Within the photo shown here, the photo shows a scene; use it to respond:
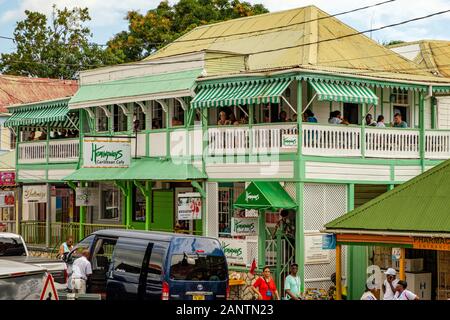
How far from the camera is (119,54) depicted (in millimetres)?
65500

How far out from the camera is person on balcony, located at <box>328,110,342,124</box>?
30281 millimetres

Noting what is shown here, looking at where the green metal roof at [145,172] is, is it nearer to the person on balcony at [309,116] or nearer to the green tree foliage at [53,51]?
the person on balcony at [309,116]

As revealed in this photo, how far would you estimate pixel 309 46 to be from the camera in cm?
3228

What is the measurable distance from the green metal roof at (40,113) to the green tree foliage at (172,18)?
2016 cm

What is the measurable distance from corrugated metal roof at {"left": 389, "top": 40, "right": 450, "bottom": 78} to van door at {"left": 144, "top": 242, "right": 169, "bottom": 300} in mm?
16618

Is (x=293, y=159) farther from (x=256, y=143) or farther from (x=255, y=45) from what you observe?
(x=255, y=45)

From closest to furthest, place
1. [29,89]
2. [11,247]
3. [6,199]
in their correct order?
[11,247], [6,199], [29,89]

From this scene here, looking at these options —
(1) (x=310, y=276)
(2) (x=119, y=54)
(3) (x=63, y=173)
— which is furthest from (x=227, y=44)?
(2) (x=119, y=54)

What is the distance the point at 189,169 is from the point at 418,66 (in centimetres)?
893

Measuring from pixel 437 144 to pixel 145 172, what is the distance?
9.12m

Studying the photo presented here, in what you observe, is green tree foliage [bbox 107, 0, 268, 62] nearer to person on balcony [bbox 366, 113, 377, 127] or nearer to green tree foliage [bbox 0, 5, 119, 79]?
green tree foliage [bbox 0, 5, 119, 79]

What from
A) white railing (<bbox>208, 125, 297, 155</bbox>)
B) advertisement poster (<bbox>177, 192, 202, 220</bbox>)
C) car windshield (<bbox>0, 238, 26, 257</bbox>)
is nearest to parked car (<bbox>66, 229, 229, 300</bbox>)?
car windshield (<bbox>0, 238, 26, 257</bbox>)

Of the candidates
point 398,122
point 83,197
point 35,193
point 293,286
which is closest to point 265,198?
point 293,286

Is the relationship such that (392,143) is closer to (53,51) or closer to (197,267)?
(197,267)
